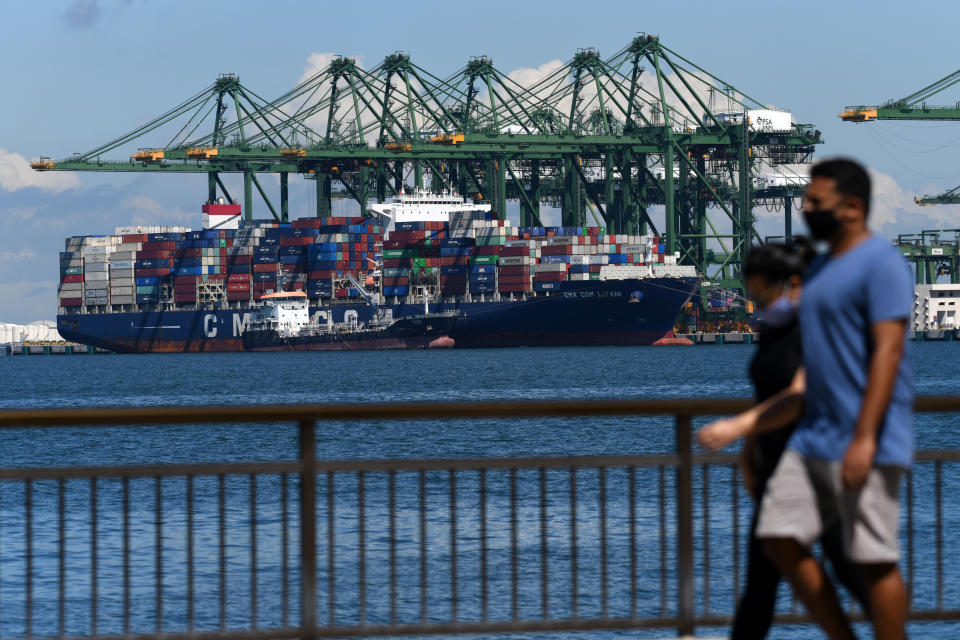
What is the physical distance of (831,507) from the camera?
3.73 meters

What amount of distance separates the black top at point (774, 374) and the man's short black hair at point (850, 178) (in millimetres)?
426

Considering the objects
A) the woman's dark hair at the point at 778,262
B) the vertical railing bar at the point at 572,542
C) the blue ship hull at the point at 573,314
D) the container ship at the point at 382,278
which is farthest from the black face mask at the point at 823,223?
the blue ship hull at the point at 573,314

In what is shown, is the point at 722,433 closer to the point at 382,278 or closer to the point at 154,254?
the point at 382,278

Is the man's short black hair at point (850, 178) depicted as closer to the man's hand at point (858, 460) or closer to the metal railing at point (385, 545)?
the man's hand at point (858, 460)

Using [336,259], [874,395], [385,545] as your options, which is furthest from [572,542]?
[336,259]

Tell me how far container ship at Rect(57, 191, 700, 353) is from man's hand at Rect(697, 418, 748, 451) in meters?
81.8

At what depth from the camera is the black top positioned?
3906 mm

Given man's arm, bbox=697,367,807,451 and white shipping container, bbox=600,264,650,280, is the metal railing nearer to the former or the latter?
man's arm, bbox=697,367,807,451

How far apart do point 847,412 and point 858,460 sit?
0.14 m

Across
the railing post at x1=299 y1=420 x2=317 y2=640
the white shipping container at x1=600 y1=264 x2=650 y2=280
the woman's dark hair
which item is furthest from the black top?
the white shipping container at x1=600 y1=264 x2=650 y2=280

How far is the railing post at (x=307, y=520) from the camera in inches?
190

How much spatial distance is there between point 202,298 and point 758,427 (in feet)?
330

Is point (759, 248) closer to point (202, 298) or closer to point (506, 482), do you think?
point (506, 482)

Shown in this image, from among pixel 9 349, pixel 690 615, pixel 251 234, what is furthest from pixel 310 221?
pixel 690 615
